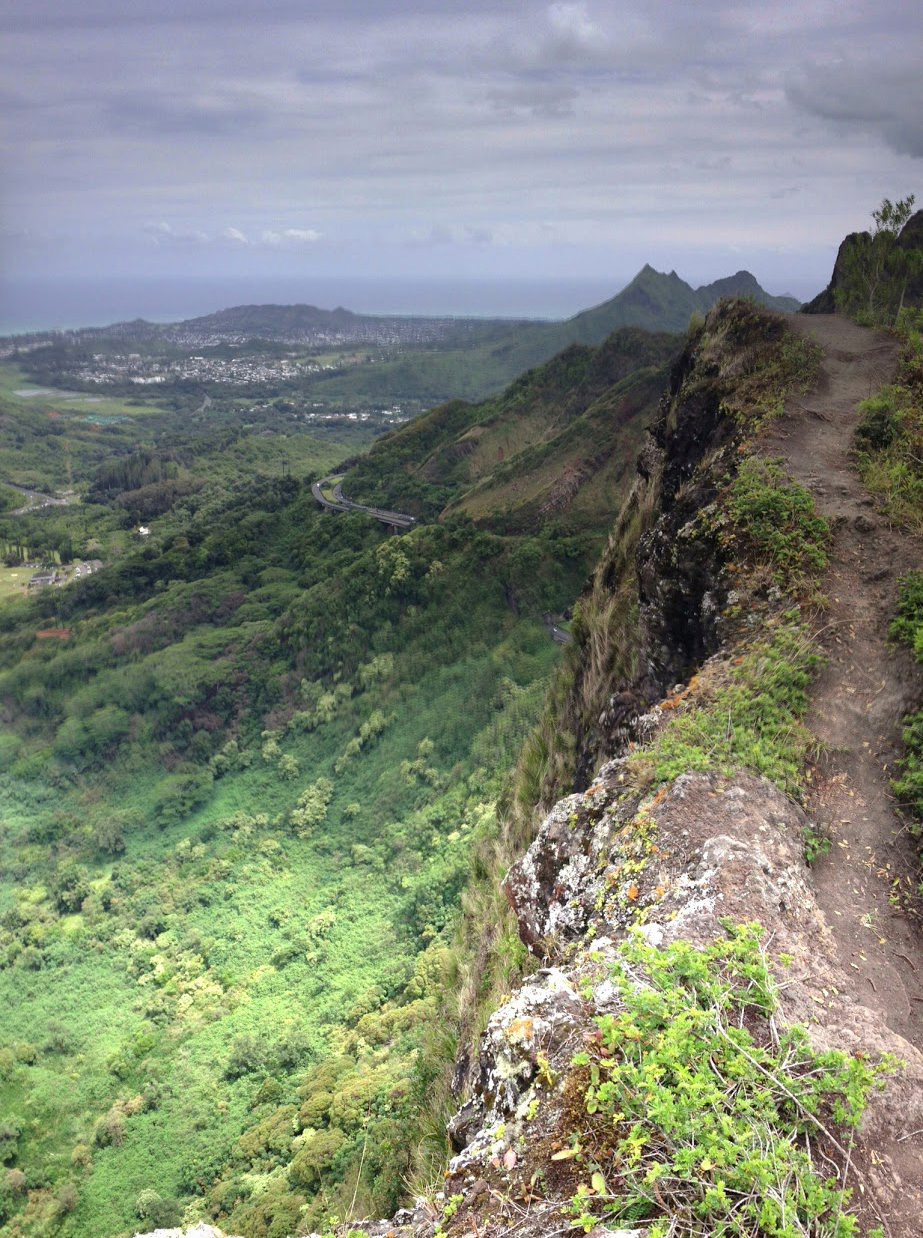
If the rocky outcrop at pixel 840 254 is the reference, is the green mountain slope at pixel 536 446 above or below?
below

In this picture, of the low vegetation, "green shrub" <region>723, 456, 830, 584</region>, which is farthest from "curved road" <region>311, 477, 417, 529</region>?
"green shrub" <region>723, 456, 830, 584</region>

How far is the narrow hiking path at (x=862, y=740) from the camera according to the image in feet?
20.5

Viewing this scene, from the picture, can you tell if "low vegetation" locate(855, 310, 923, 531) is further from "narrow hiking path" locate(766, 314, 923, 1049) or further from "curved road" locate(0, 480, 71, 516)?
"curved road" locate(0, 480, 71, 516)

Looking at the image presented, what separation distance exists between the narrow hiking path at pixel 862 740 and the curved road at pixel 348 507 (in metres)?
49.0

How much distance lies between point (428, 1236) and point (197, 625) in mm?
59385

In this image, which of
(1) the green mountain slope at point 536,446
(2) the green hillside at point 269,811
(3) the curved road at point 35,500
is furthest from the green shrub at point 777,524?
(3) the curved road at point 35,500

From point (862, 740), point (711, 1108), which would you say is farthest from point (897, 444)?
point (711, 1108)

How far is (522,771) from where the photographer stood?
640 inches

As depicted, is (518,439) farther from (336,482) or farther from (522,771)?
(522,771)

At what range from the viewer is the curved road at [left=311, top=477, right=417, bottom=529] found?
61.5 meters

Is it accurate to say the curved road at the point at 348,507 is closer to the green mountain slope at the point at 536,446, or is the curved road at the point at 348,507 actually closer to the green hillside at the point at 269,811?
the green mountain slope at the point at 536,446

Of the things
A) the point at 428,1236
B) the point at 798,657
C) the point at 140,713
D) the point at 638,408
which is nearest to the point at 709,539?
the point at 798,657

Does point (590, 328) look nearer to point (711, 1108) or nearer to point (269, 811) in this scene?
point (269, 811)

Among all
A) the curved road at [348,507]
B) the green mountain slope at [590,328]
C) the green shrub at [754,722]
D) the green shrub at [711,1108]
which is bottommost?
the curved road at [348,507]
